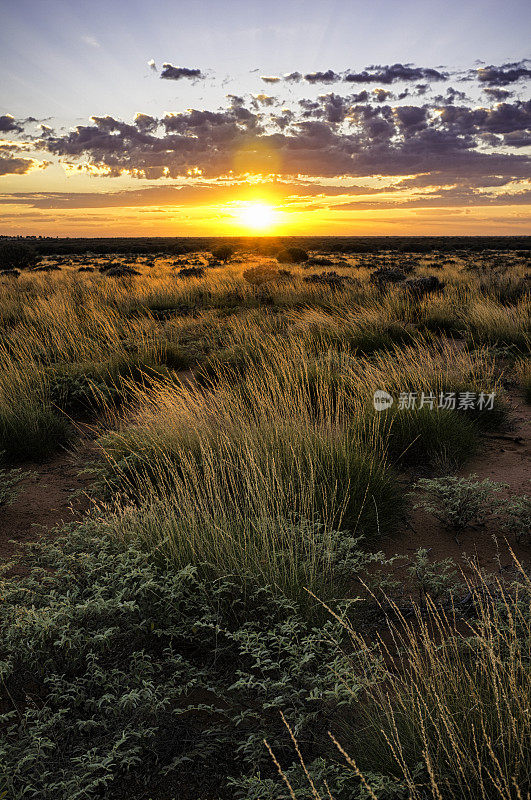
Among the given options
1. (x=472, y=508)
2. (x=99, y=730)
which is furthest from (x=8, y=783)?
(x=472, y=508)

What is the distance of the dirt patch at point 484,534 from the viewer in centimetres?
366

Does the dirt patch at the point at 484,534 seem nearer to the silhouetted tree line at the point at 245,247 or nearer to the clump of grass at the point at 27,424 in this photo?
the clump of grass at the point at 27,424

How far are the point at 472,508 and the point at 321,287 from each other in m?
12.8

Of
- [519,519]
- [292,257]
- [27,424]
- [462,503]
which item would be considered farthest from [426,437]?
[292,257]

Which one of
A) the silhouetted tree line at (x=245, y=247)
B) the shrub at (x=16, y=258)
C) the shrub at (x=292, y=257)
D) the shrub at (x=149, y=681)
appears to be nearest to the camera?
the shrub at (x=149, y=681)

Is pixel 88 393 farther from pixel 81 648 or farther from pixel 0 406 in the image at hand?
pixel 81 648

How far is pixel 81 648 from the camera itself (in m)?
2.44

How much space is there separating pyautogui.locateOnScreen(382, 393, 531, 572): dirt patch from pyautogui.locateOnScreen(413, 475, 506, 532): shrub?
90mm

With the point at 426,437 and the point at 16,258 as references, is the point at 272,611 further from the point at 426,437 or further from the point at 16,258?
the point at 16,258

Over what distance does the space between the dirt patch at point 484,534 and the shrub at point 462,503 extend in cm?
9

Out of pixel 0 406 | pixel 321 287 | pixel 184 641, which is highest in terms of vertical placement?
pixel 321 287

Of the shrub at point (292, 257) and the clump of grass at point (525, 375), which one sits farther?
the shrub at point (292, 257)

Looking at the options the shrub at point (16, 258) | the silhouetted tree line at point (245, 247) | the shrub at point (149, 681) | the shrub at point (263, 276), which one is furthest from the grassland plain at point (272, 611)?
the silhouetted tree line at point (245, 247)

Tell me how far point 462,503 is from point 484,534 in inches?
11.4
